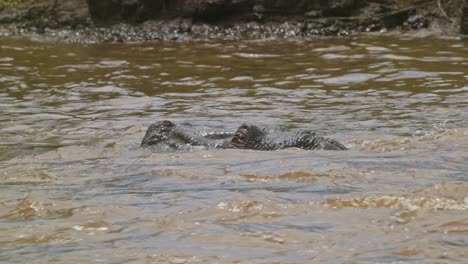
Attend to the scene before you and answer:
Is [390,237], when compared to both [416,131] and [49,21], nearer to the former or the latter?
[416,131]

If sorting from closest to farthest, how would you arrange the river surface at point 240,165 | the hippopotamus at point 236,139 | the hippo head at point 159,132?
the river surface at point 240,165
the hippopotamus at point 236,139
the hippo head at point 159,132

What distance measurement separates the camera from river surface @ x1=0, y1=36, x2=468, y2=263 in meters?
3.53

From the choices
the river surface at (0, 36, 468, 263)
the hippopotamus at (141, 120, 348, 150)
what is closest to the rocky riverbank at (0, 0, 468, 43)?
the river surface at (0, 36, 468, 263)

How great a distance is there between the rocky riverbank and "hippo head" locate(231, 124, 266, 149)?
8201mm

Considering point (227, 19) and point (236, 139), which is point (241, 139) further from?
point (227, 19)

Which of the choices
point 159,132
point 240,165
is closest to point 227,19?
point 159,132

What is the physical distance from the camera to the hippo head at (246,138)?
6.09m

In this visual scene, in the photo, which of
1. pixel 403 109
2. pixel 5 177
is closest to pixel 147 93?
pixel 403 109

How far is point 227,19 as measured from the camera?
15.4 meters

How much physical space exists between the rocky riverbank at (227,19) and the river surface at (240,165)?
2.58m

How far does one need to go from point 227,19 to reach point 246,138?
375 inches

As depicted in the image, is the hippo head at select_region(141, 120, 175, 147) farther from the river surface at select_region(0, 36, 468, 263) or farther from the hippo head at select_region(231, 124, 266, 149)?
the hippo head at select_region(231, 124, 266, 149)

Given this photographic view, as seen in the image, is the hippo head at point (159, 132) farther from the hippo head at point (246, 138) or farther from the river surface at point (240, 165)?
the hippo head at point (246, 138)

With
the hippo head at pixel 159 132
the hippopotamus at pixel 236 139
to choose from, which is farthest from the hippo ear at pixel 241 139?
the hippo head at pixel 159 132
